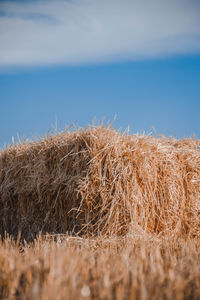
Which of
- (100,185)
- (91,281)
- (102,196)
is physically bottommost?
(91,281)

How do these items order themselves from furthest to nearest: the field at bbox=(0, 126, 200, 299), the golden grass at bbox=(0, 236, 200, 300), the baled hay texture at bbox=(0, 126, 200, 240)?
the baled hay texture at bbox=(0, 126, 200, 240) < the field at bbox=(0, 126, 200, 299) < the golden grass at bbox=(0, 236, 200, 300)

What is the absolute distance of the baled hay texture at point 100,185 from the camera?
10.7 feet

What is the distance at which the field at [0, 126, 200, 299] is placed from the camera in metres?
2.72

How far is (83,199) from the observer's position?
3293mm

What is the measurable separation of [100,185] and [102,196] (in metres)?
0.11

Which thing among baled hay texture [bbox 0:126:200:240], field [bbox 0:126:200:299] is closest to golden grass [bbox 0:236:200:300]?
field [bbox 0:126:200:299]

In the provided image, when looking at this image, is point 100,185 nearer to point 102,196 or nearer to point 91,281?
point 102,196

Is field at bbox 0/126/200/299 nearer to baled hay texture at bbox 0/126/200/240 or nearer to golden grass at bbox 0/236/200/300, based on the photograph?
baled hay texture at bbox 0/126/200/240

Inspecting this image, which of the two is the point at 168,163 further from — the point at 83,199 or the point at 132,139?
the point at 83,199

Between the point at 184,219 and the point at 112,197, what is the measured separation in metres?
1.24

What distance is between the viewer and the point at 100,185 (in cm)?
323

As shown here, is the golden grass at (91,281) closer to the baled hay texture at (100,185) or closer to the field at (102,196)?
the field at (102,196)

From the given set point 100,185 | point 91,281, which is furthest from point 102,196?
point 91,281

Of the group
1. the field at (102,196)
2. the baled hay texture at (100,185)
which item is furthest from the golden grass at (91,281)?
the baled hay texture at (100,185)
